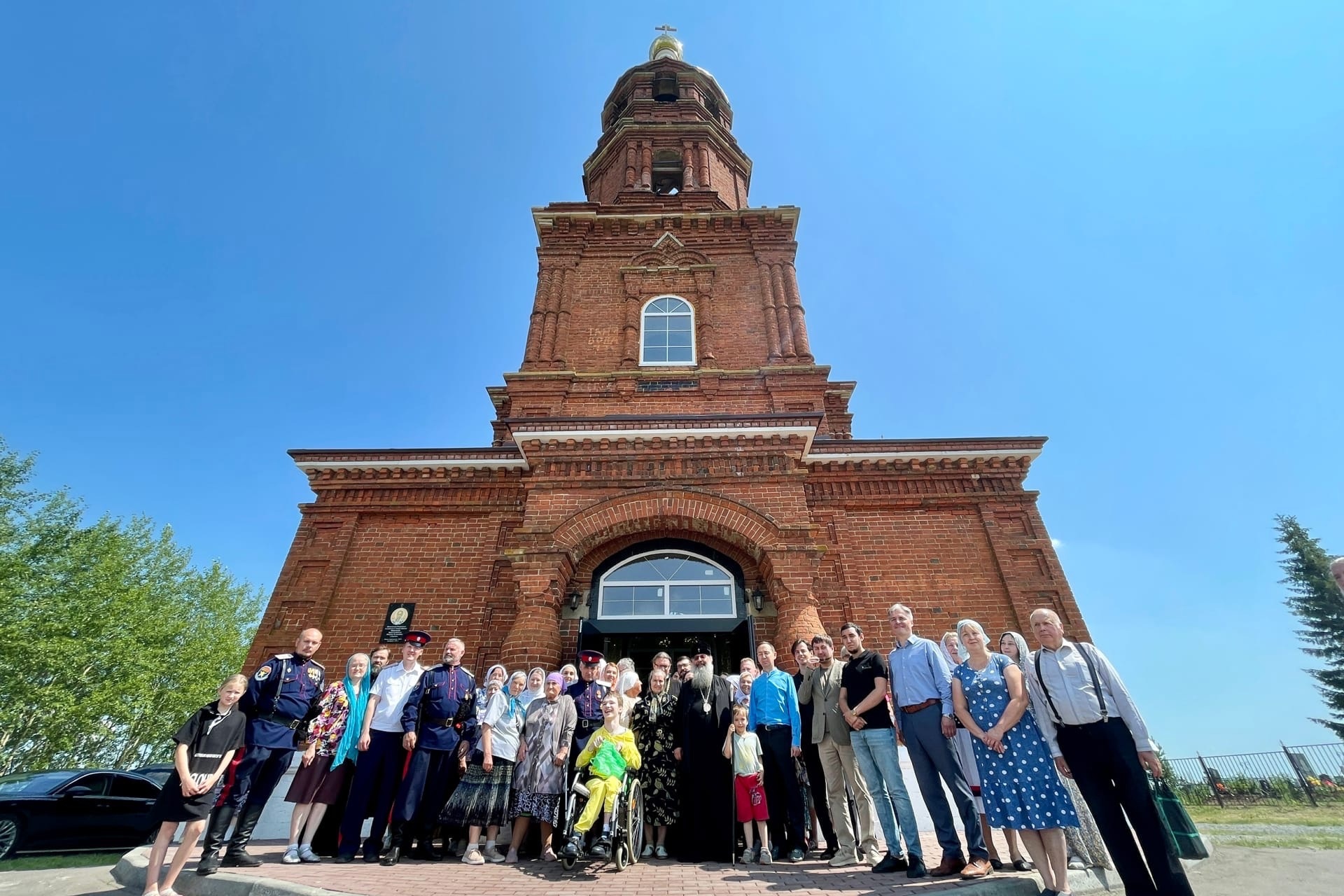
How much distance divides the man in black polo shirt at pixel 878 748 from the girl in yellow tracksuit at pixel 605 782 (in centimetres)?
191

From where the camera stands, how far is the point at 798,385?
38.5 ft

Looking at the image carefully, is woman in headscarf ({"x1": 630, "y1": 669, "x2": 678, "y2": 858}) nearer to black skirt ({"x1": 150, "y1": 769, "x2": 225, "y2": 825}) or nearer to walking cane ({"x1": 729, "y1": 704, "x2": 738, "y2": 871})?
walking cane ({"x1": 729, "y1": 704, "x2": 738, "y2": 871})

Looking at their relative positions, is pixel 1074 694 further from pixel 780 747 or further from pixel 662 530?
pixel 662 530

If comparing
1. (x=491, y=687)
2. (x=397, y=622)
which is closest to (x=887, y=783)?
(x=491, y=687)

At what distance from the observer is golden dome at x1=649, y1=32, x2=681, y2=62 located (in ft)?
68.0

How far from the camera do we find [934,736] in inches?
186

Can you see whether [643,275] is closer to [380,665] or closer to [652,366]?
[652,366]

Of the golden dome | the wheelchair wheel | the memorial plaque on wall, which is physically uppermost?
the golden dome

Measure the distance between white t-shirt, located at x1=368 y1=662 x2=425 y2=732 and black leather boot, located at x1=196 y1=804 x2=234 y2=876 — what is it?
1.17 meters

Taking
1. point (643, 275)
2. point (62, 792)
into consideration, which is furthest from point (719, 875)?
point (643, 275)

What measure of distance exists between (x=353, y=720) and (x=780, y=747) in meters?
4.05

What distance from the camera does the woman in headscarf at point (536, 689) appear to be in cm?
588

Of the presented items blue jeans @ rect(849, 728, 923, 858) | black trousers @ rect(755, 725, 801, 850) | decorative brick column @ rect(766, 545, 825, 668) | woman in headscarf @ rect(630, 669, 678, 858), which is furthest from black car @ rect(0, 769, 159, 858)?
blue jeans @ rect(849, 728, 923, 858)

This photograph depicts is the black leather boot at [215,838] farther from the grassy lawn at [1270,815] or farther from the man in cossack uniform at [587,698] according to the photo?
the grassy lawn at [1270,815]
